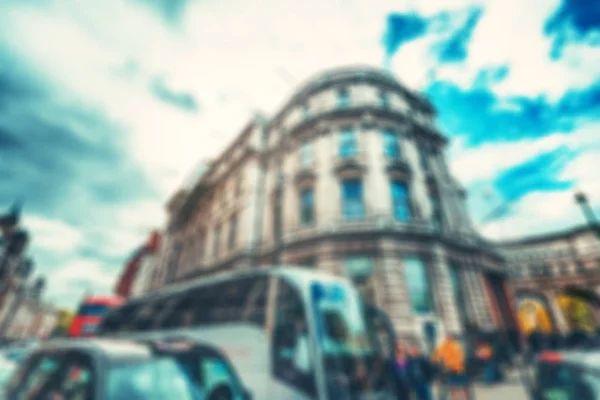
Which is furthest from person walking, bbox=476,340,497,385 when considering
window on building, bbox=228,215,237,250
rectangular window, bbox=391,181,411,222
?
window on building, bbox=228,215,237,250

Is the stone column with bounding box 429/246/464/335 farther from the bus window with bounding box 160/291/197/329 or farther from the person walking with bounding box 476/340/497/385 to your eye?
the bus window with bounding box 160/291/197/329

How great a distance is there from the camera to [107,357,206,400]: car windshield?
317 cm

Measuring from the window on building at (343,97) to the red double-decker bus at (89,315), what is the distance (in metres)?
18.7

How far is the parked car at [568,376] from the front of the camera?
3.47m

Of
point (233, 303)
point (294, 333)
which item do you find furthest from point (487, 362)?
point (233, 303)

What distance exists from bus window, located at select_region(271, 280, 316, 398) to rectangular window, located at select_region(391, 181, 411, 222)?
1102 cm

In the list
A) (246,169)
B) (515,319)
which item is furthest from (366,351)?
(246,169)

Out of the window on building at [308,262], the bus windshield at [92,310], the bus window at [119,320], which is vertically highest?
the window on building at [308,262]

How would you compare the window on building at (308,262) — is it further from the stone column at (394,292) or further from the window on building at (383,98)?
the window on building at (383,98)

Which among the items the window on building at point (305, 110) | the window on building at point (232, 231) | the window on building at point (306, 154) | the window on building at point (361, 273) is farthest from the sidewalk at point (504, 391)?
the window on building at point (305, 110)

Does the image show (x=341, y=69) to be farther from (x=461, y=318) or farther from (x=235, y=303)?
(x=235, y=303)

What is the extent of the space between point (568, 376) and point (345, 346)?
304 centimetres

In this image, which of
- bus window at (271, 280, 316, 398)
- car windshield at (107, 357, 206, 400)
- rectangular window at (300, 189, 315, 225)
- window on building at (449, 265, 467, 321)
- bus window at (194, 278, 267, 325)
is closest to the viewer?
car windshield at (107, 357, 206, 400)

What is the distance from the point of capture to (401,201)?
15344 millimetres
